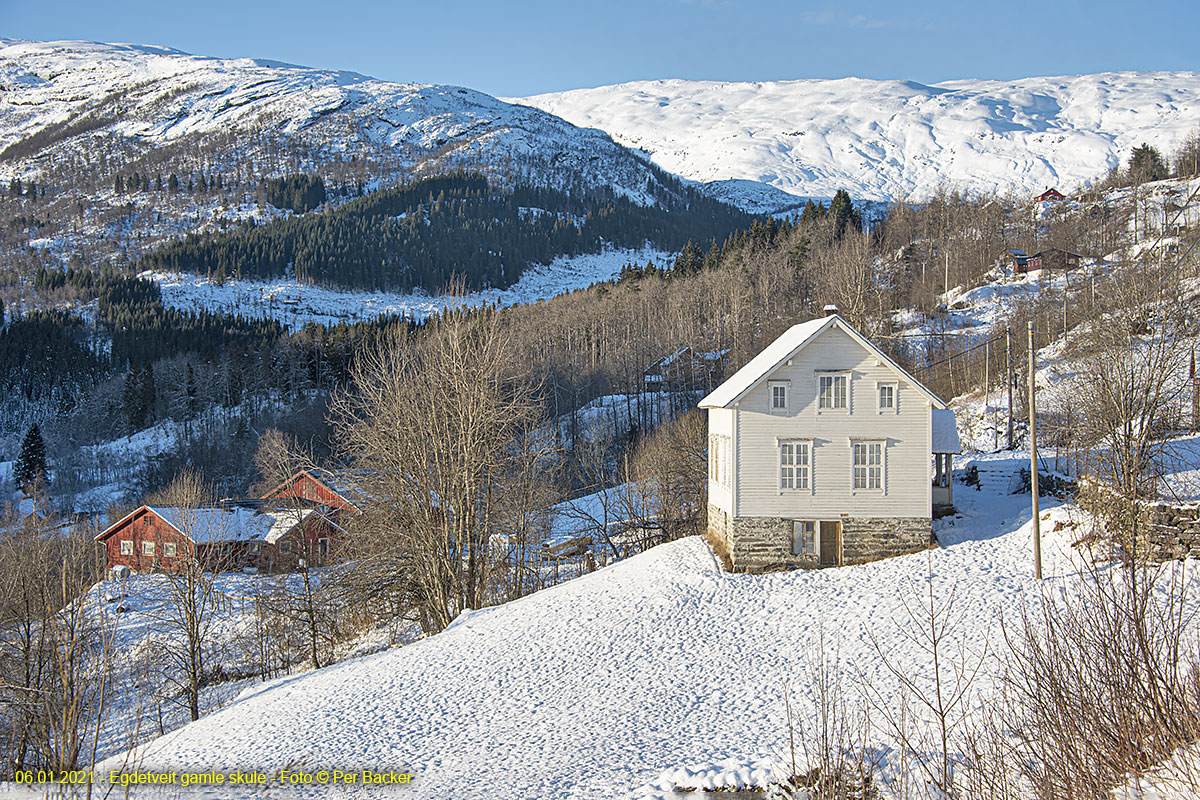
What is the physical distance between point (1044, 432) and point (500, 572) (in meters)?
29.5

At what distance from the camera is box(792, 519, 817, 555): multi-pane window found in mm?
26406

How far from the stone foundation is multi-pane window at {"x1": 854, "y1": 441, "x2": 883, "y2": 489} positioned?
1310 millimetres

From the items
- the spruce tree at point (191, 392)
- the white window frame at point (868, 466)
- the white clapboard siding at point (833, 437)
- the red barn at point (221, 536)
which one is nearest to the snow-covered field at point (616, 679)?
the white clapboard siding at point (833, 437)

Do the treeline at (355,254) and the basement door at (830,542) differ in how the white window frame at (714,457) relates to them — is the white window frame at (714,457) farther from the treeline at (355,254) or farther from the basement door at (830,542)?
the treeline at (355,254)

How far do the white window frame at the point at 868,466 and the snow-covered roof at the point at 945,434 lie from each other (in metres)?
3.77

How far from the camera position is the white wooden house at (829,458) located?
1030 inches

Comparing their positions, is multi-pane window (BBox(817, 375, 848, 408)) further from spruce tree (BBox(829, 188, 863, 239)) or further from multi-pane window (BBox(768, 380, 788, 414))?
spruce tree (BBox(829, 188, 863, 239))

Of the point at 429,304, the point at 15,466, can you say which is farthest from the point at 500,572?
the point at 429,304

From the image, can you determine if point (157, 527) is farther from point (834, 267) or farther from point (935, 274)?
point (935, 274)

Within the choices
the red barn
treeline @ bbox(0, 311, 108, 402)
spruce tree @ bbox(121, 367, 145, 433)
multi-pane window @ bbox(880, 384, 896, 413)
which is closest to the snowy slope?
multi-pane window @ bbox(880, 384, 896, 413)

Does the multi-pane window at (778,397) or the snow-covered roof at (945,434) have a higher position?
the multi-pane window at (778,397)

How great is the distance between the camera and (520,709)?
1764 cm

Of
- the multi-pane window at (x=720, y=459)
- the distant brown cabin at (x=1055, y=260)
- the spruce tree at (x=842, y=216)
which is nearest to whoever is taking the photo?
the multi-pane window at (x=720, y=459)

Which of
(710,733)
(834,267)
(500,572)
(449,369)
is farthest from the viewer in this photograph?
(834,267)
